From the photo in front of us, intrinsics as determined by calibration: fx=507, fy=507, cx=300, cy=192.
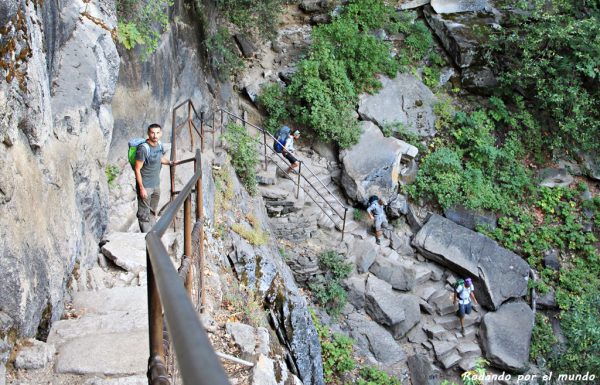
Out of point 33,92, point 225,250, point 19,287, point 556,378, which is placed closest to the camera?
point 19,287

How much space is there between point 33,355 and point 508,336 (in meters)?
→ 10.3

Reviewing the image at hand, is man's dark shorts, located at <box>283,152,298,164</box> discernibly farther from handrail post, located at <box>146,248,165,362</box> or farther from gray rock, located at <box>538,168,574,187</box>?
handrail post, located at <box>146,248,165,362</box>

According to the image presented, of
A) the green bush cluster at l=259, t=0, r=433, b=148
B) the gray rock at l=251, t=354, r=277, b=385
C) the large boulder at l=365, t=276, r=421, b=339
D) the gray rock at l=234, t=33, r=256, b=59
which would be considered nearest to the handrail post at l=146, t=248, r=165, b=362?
the gray rock at l=251, t=354, r=277, b=385

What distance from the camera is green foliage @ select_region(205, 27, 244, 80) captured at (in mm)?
11820

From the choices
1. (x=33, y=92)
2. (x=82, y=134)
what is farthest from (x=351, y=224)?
(x=33, y=92)

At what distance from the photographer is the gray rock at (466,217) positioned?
1302 cm

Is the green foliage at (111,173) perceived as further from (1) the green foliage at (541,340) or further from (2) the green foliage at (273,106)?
(1) the green foliage at (541,340)

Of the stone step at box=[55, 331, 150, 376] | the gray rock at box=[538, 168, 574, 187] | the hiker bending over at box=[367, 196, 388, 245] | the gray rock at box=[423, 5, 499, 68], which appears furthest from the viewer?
the gray rock at box=[423, 5, 499, 68]

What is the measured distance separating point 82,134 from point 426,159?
10048mm

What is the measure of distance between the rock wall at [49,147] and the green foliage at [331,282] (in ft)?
19.2

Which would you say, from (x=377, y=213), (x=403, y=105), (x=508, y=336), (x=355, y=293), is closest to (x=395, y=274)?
(x=355, y=293)

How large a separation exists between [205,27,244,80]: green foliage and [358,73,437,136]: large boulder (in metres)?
3.56

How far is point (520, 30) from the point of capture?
1512 centimetres

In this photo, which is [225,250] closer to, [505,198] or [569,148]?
[505,198]
